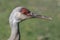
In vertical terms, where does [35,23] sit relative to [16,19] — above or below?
below

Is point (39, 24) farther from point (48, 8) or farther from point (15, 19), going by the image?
point (15, 19)

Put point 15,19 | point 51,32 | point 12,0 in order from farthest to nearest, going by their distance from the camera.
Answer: point 12,0 < point 51,32 < point 15,19

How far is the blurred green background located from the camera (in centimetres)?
927

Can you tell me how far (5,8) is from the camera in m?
11.0

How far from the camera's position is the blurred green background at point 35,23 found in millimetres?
9266

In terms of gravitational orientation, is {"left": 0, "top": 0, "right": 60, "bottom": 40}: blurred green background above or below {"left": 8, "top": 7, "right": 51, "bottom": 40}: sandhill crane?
below

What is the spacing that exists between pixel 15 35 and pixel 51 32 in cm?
286

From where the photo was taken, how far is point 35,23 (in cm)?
977

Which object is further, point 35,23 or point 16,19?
point 35,23

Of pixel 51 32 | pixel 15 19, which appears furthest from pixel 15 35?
pixel 51 32

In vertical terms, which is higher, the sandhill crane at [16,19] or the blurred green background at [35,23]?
the sandhill crane at [16,19]

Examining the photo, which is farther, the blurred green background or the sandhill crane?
the blurred green background

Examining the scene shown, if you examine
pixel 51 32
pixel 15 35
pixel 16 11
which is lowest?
pixel 51 32

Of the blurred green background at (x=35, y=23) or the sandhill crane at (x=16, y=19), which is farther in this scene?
the blurred green background at (x=35, y=23)
